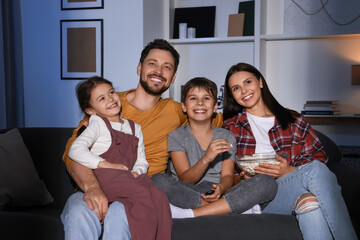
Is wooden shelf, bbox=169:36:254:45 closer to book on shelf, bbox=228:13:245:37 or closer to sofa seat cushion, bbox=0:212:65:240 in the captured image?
book on shelf, bbox=228:13:245:37

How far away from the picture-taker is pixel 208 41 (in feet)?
13.2

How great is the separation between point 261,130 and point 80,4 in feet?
7.41

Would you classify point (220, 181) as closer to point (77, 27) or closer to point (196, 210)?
point (196, 210)

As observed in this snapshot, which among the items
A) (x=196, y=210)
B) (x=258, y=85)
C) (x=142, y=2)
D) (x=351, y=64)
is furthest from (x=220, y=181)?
(x=351, y=64)

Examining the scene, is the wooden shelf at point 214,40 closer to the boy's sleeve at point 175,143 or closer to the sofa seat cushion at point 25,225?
the boy's sleeve at point 175,143

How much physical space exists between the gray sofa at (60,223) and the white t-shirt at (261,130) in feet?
1.33

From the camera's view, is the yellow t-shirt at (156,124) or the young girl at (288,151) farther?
the yellow t-shirt at (156,124)

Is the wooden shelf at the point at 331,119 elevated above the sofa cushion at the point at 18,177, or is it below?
above

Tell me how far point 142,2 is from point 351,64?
212 cm

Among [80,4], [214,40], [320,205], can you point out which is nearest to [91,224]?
[320,205]

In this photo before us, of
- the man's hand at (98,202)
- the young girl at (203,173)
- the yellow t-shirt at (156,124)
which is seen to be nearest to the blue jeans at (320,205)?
the young girl at (203,173)

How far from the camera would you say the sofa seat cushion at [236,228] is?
1750mm

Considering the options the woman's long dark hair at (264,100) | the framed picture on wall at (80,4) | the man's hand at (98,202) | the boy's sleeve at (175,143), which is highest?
the framed picture on wall at (80,4)

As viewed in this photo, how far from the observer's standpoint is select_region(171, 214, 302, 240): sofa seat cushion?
1.75 metres
